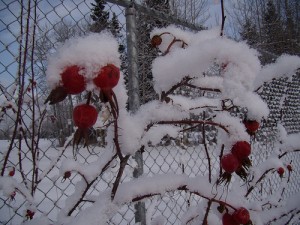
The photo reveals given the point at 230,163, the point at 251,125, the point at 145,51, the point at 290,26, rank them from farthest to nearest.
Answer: the point at 290,26 < the point at 145,51 < the point at 251,125 < the point at 230,163

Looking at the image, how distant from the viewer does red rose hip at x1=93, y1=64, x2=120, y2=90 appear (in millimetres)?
478

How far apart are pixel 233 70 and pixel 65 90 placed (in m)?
0.37

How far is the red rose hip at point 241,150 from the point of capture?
2.28ft

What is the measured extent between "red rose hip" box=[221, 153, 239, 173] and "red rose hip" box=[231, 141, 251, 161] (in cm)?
1

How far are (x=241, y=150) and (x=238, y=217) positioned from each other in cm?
20

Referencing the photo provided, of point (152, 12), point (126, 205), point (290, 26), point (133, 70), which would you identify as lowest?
point (126, 205)

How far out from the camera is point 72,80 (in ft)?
1.54

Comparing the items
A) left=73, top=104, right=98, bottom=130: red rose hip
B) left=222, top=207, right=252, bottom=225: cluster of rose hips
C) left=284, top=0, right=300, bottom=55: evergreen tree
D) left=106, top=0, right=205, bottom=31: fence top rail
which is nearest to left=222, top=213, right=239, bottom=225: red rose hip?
left=222, top=207, right=252, bottom=225: cluster of rose hips

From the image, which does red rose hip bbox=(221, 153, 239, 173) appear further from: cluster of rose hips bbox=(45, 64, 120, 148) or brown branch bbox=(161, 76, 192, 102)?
cluster of rose hips bbox=(45, 64, 120, 148)

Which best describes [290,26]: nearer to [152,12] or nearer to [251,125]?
[152,12]

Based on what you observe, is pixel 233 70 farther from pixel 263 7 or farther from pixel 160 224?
pixel 263 7

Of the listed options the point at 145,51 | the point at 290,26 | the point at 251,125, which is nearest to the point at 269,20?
the point at 290,26

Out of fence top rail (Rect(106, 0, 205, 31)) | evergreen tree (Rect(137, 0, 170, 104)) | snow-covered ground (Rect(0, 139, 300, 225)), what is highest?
evergreen tree (Rect(137, 0, 170, 104))

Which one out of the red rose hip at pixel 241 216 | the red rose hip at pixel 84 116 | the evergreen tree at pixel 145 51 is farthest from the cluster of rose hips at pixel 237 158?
the evergreen tree at pixel 145 51
